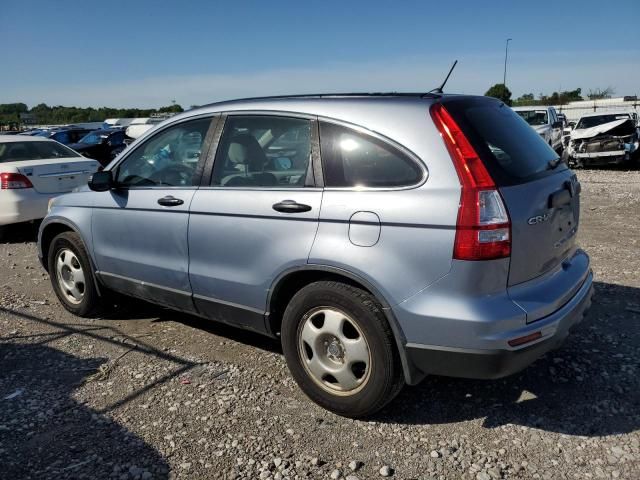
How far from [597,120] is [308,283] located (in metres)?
16.5

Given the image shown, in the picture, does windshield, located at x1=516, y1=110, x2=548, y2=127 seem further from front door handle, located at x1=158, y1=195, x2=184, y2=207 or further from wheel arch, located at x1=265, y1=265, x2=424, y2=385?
wheel arch, located at x1=265, y1=265, x2=424, y2=385

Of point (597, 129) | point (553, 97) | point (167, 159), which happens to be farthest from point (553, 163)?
point (553, 97)

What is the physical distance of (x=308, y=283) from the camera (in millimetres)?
3289

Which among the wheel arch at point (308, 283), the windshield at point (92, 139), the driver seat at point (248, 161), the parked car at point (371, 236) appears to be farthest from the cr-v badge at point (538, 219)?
the windshield at point (92, 139)

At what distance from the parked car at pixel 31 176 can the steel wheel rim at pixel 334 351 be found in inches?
250

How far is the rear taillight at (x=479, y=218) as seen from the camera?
266cm

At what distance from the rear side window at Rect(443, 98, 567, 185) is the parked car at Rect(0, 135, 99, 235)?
7.02m

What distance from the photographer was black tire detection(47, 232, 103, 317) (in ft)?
15.6

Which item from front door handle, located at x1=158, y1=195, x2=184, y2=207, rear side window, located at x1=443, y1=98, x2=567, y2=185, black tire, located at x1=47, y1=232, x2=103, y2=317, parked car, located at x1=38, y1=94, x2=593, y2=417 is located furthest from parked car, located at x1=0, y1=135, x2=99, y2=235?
rear side window, located at x1=443, y1=98, x2=567, y2=185

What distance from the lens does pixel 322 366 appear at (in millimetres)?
3258

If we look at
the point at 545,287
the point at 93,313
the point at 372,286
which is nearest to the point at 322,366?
the point at 372,286

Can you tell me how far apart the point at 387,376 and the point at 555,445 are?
3.10ft

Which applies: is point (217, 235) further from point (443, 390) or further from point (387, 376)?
point (443, 390)

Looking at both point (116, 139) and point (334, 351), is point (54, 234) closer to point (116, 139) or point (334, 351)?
point (334, 351)
